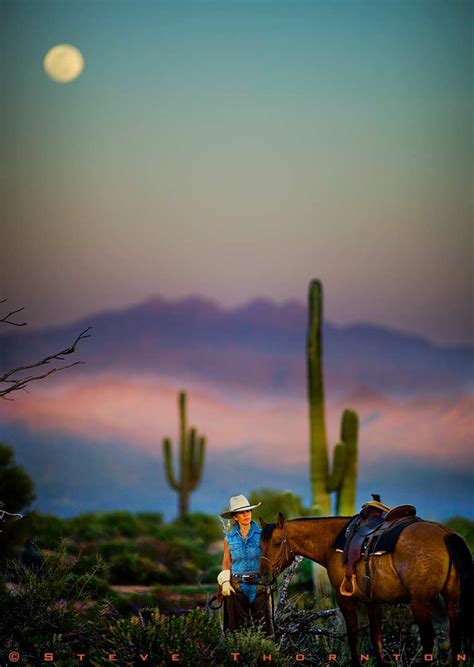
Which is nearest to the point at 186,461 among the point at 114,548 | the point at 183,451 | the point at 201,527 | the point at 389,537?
the point at 183,451

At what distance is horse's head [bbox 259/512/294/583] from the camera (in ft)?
27.8

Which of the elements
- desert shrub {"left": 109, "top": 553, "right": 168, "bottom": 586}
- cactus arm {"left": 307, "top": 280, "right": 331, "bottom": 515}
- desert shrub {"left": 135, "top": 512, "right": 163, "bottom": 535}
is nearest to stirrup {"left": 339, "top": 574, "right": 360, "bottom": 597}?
cactus arm {"left": 307, "top": 280, "right": 331, "bottom": 515}

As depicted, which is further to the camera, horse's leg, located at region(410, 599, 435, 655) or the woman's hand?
the woman's hand

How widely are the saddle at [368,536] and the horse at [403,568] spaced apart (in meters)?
0.05

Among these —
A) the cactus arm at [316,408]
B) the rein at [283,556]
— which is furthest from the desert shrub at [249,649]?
the cactus arm at [316,408]

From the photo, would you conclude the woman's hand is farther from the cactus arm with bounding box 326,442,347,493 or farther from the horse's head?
the cactus arm with bounding box 326,442,347,493

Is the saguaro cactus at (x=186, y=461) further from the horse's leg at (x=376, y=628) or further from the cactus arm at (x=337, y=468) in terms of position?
the horse's leg at (x=376, y=628)

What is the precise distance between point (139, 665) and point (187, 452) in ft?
68.3

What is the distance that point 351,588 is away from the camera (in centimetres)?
850

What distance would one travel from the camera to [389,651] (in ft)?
33.8

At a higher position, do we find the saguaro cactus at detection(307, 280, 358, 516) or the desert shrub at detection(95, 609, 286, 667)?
the saguaro cactus at detection(307, 280, 358, 516)

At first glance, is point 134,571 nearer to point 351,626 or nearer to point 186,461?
point 186,461

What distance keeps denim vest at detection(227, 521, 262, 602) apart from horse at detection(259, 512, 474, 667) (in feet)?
0.94

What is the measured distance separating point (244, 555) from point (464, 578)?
1.93 metres
